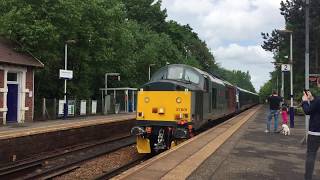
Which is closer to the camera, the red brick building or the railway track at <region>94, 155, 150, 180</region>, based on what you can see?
the railway track at <region>94, 155, 150, 180</region>

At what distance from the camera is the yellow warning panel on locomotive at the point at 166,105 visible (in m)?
16.3

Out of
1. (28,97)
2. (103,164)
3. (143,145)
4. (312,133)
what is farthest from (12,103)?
(312,133)

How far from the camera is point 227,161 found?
12.1 meters

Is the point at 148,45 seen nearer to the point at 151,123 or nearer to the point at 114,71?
the point at 114,71

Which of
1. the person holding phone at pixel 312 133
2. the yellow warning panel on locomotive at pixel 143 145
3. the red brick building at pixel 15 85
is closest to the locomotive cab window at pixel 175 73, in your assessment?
the yellow warning panel on locomotive at pixel 143 145

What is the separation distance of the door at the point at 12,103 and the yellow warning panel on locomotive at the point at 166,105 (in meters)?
14.7

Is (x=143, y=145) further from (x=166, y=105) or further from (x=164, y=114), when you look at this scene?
(x=166, y=105)

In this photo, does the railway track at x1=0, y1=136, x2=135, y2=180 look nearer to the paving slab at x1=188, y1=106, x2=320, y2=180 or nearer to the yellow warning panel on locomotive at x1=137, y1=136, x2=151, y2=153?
the yellow warning panel on locomotive at x1=137, y1=136, x2=151, y2=153

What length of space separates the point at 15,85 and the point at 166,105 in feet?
51.3

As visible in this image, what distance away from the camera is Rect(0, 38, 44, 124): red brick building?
27.8 metres

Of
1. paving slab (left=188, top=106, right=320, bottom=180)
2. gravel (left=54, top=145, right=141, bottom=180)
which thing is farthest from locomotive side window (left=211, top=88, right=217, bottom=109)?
paving slab (left=188, top=106, right=320, bottom=180)

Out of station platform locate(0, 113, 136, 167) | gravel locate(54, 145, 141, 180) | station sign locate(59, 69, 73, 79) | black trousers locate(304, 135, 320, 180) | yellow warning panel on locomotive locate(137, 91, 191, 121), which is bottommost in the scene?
gravel locate(54, 145, 141, 180)

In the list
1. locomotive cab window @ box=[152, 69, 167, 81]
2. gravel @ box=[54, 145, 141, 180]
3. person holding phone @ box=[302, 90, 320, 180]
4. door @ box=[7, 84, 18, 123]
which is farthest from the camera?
door @ box=[7, 84, 18, 123]

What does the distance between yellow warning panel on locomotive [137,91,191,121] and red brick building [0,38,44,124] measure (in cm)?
1353
